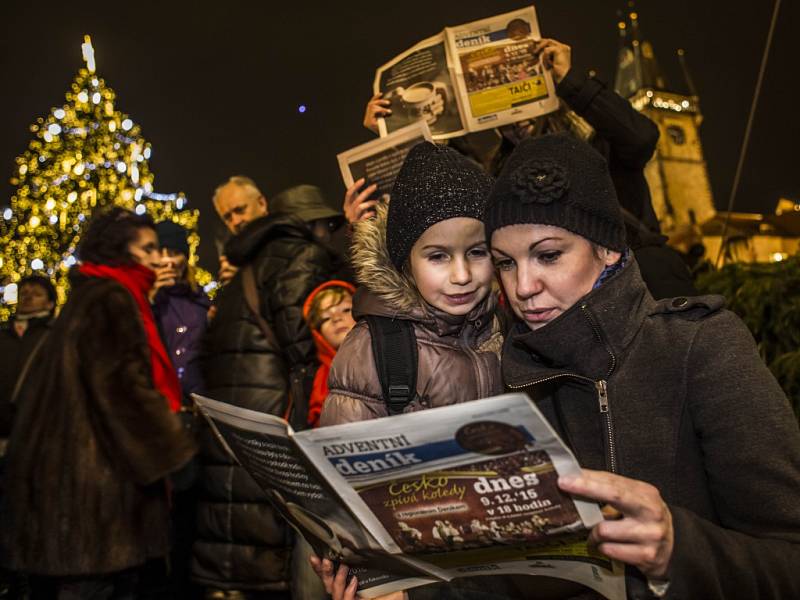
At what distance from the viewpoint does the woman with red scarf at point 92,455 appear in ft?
10.2

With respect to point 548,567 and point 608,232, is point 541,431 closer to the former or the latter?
point 548,567

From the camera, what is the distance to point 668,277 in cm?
253

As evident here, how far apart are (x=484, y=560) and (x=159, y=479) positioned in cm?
234

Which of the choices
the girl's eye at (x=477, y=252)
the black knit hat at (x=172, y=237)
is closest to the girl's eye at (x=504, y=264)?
the girl's eye at (x=477, y=252)

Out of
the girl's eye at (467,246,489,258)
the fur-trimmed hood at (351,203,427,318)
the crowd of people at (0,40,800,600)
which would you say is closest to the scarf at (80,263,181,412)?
the crowd of people at (0,40,800,600)

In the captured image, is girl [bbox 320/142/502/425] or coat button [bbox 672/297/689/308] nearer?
coat button [bbox 672/297/689/308]

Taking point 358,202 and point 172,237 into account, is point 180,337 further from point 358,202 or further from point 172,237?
point 358,202

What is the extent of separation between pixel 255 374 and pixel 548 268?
7.56 feet

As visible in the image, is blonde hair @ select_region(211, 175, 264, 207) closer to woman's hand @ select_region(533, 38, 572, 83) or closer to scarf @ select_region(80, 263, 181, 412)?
scarf @ select_region(80, 263, 181, 412)

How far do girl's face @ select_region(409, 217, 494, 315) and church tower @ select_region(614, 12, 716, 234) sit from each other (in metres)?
62.6

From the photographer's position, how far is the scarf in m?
3.50

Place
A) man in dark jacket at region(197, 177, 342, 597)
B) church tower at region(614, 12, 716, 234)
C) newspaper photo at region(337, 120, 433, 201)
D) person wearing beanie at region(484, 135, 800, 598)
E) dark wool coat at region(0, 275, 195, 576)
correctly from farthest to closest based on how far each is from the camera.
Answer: church tower at region(614, 12, 716, 234) → man in dark jacket at region(197, 177, 342, 597) → dark wool coat at region(0, 275, 195, 576) → newspaper photo at region(337, 120, 433, 201) → person wearing beanie at region(484, 135, 800, 598)

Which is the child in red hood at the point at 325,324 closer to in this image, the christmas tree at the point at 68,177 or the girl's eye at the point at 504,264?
the girl's eye at the point at 504,264

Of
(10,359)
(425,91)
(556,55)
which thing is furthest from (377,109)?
(10,359)
